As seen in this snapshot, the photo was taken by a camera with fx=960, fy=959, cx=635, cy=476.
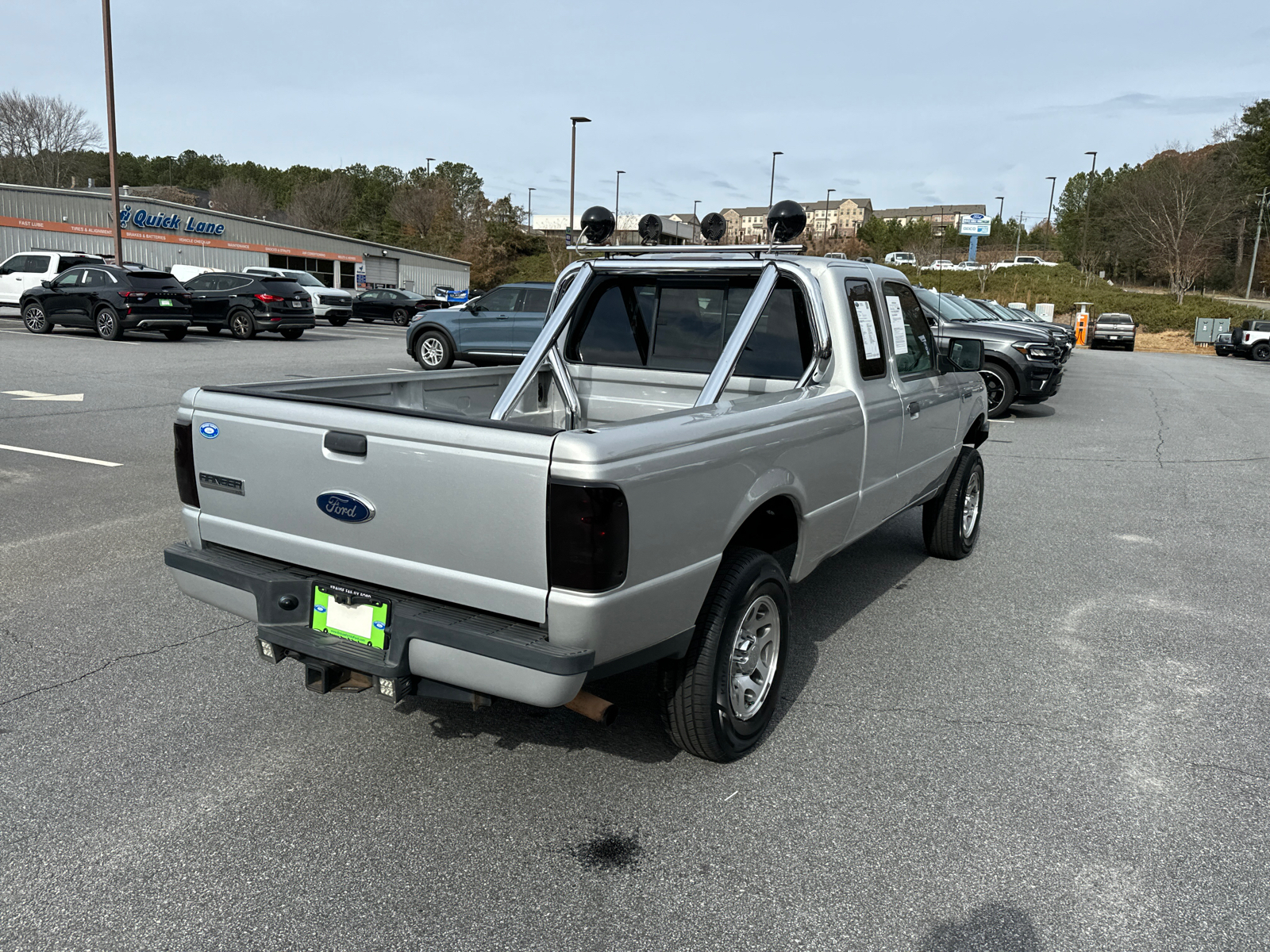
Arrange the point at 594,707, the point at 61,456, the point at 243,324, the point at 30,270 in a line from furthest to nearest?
the point at 30,270
the point at 243,324
the point at 61,456
the point at 594,707


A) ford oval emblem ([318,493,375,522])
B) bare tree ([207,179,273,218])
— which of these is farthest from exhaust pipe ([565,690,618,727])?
bare tree ([207,179,273,218])

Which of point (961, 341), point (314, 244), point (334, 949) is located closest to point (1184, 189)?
point (314, 244)

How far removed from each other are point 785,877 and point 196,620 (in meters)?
3.25

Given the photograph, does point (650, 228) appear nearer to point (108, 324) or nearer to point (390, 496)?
point (390, 496)

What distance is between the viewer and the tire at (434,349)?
1883 centimetres

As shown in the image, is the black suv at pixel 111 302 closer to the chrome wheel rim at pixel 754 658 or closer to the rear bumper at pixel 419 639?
the rear bumper at pixel 419 639

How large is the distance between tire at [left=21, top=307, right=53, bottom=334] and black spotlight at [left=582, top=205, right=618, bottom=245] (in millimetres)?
21453

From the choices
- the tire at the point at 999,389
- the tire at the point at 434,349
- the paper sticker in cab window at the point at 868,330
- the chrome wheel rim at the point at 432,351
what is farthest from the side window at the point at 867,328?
the chrome wheel rim at the point at 432,351

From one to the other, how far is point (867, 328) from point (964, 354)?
1494 mm

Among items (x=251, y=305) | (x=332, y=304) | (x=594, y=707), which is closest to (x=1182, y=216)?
(x=332, y=304)

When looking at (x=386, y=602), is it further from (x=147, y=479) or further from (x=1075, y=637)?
(x=147, y=479)

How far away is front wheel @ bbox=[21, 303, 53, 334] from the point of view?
21953mm

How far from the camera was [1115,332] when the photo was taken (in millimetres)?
38656

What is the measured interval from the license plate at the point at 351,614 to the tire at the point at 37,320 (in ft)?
74.6
